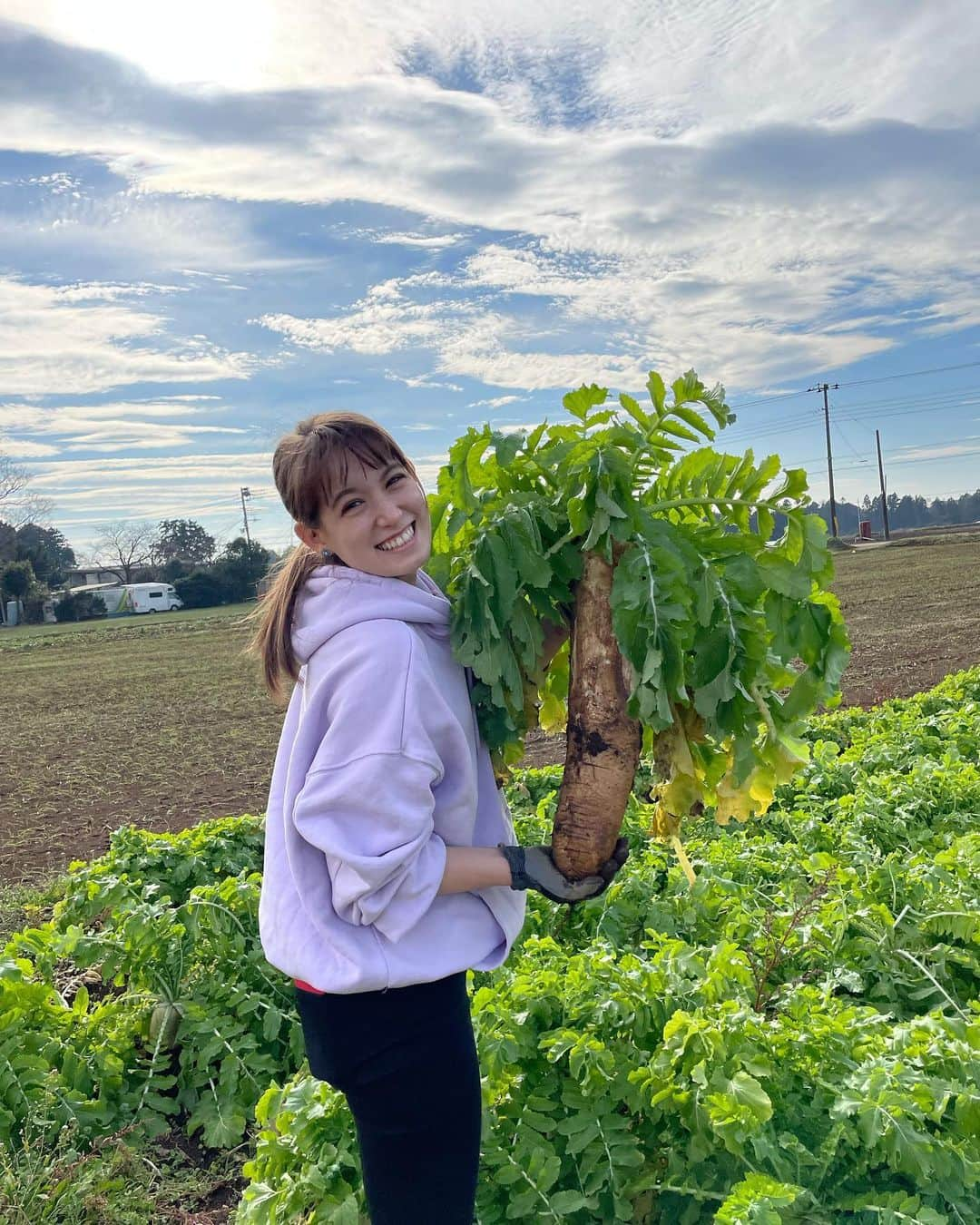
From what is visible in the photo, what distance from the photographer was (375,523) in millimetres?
2123

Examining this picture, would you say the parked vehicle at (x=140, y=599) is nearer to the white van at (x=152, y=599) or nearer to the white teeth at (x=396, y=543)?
the white van at (x=152, y=599)

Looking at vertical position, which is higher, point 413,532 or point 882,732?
point 413,532

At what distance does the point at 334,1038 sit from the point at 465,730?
706 mm

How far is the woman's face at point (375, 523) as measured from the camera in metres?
2.12

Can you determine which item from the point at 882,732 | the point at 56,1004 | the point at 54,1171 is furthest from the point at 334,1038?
the point at 882,732

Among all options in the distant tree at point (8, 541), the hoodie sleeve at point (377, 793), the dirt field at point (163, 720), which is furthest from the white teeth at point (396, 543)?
the distant tree at point (8, 541)

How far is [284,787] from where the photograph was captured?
2.10 metres

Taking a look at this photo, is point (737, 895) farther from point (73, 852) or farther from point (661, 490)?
point (73, 852)

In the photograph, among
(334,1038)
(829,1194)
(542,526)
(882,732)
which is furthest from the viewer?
(882,732)

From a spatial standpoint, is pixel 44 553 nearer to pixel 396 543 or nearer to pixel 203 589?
pixel 203 589

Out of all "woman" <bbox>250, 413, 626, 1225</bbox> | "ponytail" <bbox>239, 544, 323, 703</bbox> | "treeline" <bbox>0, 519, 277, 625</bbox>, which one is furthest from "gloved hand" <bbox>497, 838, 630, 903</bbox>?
"treeline" <bbox>0, 519, 277, 625</bbox>

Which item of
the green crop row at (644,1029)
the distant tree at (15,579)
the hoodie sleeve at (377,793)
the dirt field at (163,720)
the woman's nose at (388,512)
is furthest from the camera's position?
the distant tree at (15,579)

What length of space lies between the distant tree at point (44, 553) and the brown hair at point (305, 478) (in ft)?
202

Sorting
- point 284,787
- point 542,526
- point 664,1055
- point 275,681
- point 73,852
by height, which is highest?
point 542,526
